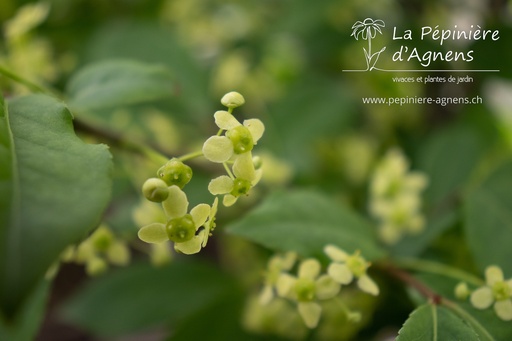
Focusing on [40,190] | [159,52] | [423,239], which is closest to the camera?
[40,190]

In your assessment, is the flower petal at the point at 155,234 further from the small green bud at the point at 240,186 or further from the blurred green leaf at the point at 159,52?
the blurred green leaf at the point at 159,52

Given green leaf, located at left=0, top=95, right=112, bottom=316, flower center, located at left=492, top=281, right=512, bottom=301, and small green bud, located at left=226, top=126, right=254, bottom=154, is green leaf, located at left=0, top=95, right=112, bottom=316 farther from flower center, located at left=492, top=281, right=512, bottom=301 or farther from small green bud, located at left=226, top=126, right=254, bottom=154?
flower center, located at left=492, top=281, right=512, bottom=301

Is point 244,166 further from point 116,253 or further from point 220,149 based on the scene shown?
point 116,253

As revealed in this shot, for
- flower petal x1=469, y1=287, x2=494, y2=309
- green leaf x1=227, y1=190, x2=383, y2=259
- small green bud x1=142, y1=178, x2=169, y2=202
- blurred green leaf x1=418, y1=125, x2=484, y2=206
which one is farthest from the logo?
small green bud x1=142, y1=178, x2=169, y2=202

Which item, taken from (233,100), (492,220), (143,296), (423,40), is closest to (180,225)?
(233,100)

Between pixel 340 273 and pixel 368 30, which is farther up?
pixel 368 30

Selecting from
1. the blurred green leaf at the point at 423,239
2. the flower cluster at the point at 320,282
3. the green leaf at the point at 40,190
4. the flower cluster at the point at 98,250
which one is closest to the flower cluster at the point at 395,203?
the blurred green leaf at the point at 423,239

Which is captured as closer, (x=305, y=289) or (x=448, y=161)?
(x=305, y=289)
